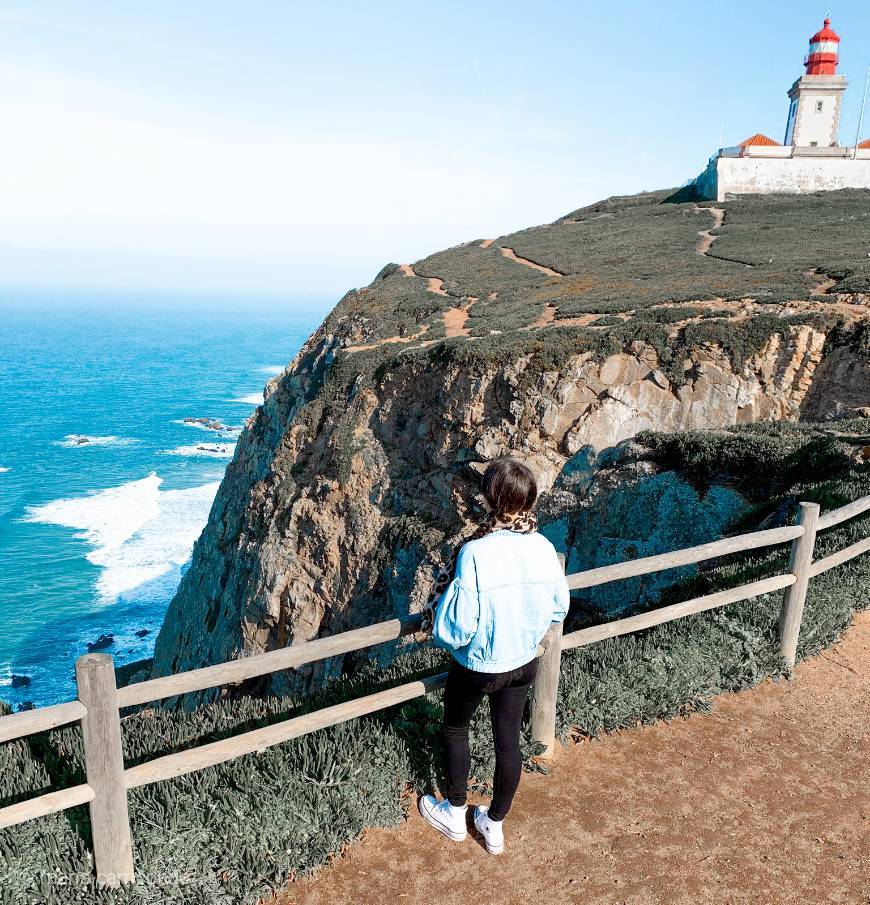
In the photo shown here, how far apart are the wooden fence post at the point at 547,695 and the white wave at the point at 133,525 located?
3438cm

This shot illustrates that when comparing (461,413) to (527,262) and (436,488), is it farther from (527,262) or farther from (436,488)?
(527,262)

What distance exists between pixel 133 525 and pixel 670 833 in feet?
148

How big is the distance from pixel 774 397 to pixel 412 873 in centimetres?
1698

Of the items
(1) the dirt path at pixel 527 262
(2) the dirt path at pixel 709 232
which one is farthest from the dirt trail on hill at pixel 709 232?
(1) the dirt path at pixel 527 262

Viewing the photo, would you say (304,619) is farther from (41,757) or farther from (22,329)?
(22,329)

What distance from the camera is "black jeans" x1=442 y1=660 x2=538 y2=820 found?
388 cm

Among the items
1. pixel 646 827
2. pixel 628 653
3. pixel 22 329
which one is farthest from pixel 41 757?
pixel 22 329

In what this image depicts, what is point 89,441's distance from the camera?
65188 millimetres

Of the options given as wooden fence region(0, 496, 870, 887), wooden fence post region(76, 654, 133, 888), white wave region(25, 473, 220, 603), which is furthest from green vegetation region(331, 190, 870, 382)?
white wave region(25, 473, 220, 603)

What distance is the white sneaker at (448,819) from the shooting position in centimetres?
441

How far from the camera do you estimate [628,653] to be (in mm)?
6160

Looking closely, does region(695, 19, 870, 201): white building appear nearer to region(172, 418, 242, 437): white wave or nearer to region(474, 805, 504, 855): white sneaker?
region(172, 418, 242, 437): white wave

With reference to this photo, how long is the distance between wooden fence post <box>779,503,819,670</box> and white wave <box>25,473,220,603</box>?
34636 millimetres

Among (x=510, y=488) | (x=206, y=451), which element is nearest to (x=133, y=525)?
(x=206, y=451)
